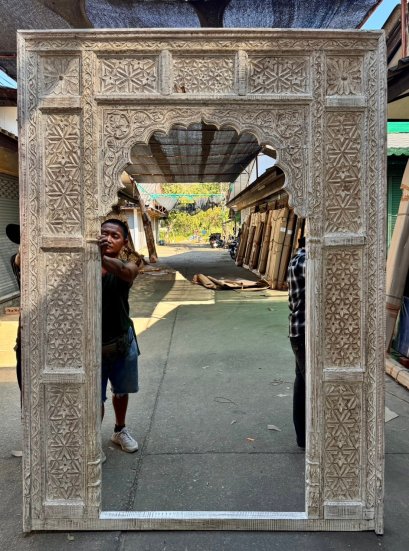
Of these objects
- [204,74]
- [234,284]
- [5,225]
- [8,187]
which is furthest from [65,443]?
[234,284]

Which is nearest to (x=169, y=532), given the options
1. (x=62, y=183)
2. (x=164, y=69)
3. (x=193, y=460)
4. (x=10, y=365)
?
(x=193, y=460)

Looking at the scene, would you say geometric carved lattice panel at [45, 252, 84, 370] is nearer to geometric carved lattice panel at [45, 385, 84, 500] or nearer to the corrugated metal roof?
geometric carved lattice panel at [45, 385, 84, 500]

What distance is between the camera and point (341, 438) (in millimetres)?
2471

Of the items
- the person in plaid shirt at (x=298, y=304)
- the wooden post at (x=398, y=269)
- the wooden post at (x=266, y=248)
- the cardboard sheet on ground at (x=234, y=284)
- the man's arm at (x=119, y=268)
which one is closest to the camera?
the man's arm at (x=119, y=268)

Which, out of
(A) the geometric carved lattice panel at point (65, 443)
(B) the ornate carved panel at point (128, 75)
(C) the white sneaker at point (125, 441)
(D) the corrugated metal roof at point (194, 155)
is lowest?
(C) the white sneaker at point (125, 441)

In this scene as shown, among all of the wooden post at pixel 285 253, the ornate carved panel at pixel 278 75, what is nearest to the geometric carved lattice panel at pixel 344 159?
the ornate carved panel at pixel 278 75

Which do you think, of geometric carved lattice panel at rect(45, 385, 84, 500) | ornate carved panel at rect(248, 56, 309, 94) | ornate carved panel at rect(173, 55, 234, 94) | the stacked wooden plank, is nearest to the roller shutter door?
the stacked wooden plank

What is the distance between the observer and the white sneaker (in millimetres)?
3365

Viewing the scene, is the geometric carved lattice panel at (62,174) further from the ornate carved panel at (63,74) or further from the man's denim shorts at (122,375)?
the man's denim shorts at (122,375)

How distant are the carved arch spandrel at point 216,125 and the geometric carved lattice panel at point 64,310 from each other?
374mm

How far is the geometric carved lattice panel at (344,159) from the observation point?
2.40 m

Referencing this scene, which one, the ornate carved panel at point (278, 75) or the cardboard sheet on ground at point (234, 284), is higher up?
the ornate carved panel at point (278, 75)

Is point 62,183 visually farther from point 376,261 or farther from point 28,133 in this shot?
point 376,261

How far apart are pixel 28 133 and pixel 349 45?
1762 mm
